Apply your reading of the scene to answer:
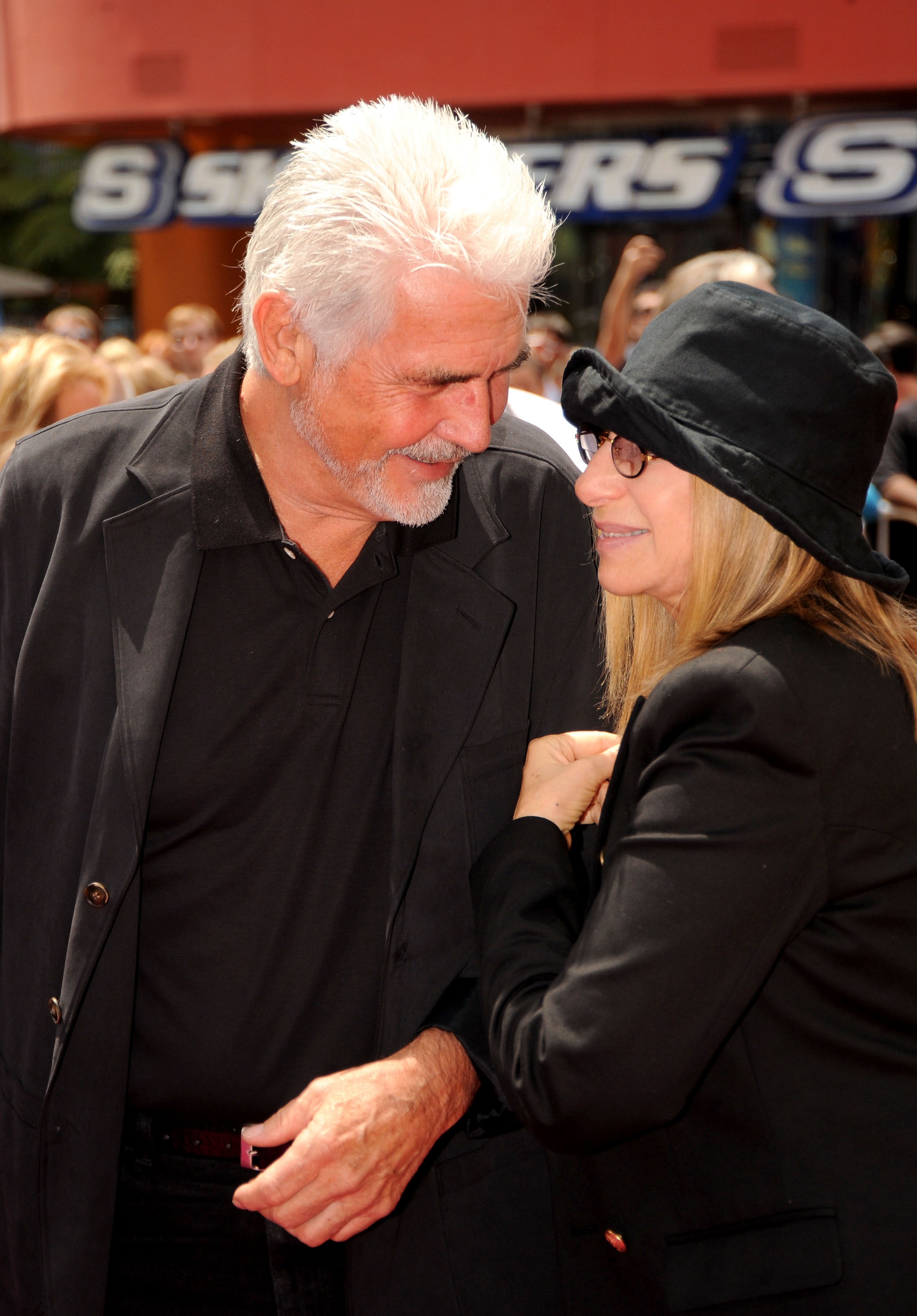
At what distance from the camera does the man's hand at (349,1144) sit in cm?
159

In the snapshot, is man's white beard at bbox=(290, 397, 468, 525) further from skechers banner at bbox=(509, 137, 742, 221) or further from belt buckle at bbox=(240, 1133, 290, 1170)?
skechers banner at bbox=(509, 137, 742, 221)

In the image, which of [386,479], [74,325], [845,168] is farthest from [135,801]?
[845,168]

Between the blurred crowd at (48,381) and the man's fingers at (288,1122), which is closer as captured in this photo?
the man's fingers at (288,1122)

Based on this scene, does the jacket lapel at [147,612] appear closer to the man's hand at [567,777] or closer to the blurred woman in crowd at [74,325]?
the man's hand at [567,777]

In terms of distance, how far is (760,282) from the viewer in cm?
484

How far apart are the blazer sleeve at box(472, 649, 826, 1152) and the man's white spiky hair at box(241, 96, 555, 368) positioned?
73 cm

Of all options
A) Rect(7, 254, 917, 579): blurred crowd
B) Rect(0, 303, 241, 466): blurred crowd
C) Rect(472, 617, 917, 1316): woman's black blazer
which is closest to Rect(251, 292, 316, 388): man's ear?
Rect(7, 254, 917, 579): blurred crowd

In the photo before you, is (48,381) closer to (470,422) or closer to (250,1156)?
(470,422)

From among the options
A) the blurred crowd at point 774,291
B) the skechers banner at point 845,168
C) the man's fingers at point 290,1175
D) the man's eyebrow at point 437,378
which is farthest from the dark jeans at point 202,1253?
the skechers banner at point 845,168

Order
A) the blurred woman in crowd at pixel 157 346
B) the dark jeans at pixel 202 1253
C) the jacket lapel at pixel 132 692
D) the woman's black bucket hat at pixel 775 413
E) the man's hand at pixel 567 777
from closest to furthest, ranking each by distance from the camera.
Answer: the woman's black bucket hat at pixel 775 413
the man's hand at pixel 567 777
the jacket lapel at pixel 132 692
the dark jeans at pixel 202 1253
the blurred woman in crowd at pixel 157 346

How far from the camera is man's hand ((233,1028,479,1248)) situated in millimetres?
1591

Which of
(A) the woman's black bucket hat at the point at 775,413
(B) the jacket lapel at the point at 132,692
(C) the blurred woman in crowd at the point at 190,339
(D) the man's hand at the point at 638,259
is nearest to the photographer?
(A) the woman's black bucket hat at the point at 775,413

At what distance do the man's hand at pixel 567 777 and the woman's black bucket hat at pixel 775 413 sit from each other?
0.42 metres

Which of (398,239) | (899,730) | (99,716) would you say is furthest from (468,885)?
(398,239)
